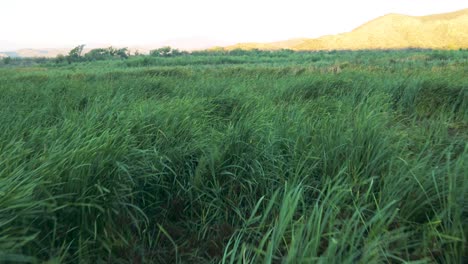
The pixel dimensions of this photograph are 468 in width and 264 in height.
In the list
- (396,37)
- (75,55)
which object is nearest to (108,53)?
(75,55)

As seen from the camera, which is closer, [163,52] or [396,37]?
[163,52]

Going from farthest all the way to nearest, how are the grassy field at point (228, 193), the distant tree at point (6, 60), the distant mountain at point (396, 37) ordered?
the distant mountain at point (396, 37), the distant tree at point (6, 60), the grassy field at point (228, 193)

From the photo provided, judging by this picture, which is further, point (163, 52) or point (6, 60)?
point (163, 52)

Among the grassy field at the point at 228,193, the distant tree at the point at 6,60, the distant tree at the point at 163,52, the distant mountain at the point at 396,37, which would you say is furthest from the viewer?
the distant mountain at the point at 396,37

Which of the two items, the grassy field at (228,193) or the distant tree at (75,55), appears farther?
the distant tree at (75,55)

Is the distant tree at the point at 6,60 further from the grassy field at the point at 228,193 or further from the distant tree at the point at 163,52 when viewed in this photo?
the grassy field at the point at 228,193

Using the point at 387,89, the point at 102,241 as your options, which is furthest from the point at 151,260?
the point at 387,89

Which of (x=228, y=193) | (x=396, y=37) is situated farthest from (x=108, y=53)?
(x=396, y=37)

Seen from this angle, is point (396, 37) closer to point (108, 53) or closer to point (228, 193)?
point (108, 53)

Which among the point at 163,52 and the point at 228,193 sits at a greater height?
the point at 228,193

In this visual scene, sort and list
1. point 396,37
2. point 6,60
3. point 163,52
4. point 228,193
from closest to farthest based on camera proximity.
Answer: point 228,193
point 6,60
point 163,52
point 396,37

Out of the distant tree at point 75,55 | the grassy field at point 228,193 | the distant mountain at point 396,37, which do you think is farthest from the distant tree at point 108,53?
the grassy field at point 228,193

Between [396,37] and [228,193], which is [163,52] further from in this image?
[396,37]

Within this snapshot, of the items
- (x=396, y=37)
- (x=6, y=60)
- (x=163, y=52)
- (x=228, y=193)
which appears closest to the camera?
(x=228, y=193)
